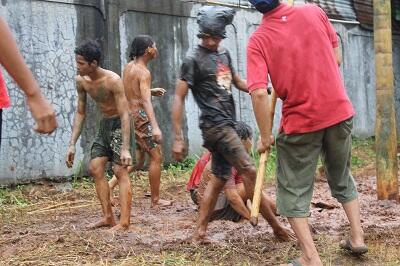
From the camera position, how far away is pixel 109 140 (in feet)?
20.5

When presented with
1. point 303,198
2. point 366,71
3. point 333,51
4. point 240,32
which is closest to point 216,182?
point 303,198

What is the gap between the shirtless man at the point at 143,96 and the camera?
7.42 metres

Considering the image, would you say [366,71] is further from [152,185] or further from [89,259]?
[89,259]

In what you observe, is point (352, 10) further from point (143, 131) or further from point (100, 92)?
point (100, 92)

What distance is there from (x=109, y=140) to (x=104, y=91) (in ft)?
1.41

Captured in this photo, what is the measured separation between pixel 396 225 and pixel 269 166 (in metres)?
4.96

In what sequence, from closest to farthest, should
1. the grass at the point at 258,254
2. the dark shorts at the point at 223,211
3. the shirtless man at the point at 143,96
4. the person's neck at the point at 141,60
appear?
the grass at the point at 258,254
the dark shorts at the point at 223,211
the shirtless man at the point at 143,96
the person's neck at the point at 141,60

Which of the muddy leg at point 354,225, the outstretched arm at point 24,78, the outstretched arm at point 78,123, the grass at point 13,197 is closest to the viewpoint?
the outstretched arm at point 24,78

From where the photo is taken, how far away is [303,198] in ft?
14.9

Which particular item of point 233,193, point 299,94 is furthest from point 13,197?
point 299,94

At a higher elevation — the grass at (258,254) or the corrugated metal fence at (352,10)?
the corrugated metal fence at (352,10)

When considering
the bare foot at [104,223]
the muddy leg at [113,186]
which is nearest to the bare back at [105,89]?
the bare foot at [104,223]

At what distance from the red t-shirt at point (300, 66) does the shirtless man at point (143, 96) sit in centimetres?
274

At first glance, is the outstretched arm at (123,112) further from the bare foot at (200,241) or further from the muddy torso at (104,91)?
the bare foot at (200,241)
